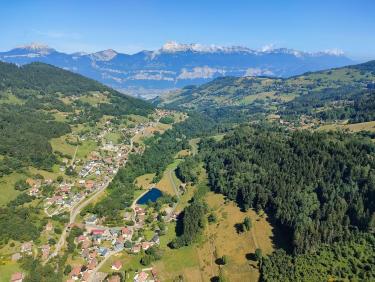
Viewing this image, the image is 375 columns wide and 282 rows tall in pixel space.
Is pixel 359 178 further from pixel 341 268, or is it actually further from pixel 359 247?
pixel 341 268

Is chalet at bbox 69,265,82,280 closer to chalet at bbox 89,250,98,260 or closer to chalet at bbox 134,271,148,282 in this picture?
chalet at bbox 89,250,98,260

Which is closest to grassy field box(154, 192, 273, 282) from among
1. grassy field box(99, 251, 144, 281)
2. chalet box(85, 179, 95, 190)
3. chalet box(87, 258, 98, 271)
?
grassy field box(99, 251, 144, 281)

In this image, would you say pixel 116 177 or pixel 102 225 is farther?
pixel 116 177

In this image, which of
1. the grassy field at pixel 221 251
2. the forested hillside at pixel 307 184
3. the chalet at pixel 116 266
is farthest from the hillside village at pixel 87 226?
the forested hillside at pixel 307 184

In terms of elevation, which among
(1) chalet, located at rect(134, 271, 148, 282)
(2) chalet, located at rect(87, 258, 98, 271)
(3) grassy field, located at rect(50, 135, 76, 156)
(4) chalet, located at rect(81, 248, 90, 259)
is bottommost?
(1) chalet, located at rect(134, 271, 148, 282)

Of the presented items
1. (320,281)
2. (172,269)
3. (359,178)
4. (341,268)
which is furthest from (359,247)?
(172,269)

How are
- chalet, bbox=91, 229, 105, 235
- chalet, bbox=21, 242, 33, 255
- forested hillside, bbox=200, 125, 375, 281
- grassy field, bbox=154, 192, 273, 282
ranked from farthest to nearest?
chalet, bbox=91, 229, 105, 235, chalet, bbox=21, 242, 33, 255, forested hillside, bbox=200, 125, 375, 281, grassy field, bbox=154, 192, 273, 282
